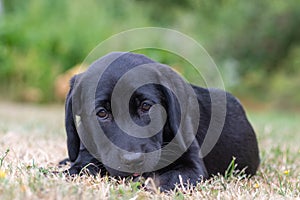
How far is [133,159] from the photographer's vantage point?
9.81ft

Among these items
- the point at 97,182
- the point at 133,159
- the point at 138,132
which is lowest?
the point at 97,182

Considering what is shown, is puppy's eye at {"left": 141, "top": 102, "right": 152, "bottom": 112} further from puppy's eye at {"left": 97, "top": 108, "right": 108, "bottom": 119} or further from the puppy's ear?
the puppy's ear

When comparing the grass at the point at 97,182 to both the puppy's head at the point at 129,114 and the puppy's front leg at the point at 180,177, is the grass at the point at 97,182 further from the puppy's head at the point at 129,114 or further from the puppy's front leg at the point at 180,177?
the puppy's head at the point at 129,114

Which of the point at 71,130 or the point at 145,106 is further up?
the point at 145,106

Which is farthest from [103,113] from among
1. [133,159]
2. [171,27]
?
[171,27]

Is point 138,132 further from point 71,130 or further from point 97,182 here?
point 71,130

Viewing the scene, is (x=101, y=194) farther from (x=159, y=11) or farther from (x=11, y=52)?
(x=159, y=11)

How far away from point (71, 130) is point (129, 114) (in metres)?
0.59

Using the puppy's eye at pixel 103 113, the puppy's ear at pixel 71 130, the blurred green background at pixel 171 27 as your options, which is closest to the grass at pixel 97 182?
the puppy's ear at pixel 71 130

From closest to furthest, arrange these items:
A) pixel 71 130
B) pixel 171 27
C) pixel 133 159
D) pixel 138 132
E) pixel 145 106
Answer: pixel 133 159 → pixel 138 132 → pixel 145 106 → pixel 71 130 → pixel 171 27

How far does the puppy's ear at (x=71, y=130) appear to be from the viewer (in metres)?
3.59

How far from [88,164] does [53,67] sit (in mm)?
11157

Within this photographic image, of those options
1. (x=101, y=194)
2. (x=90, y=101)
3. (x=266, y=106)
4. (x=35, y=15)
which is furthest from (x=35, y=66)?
(x=101, y=194)

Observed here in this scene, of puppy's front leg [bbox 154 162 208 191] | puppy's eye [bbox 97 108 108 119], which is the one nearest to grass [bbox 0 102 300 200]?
puppy's front leg [bbox 154 162 208 191]
